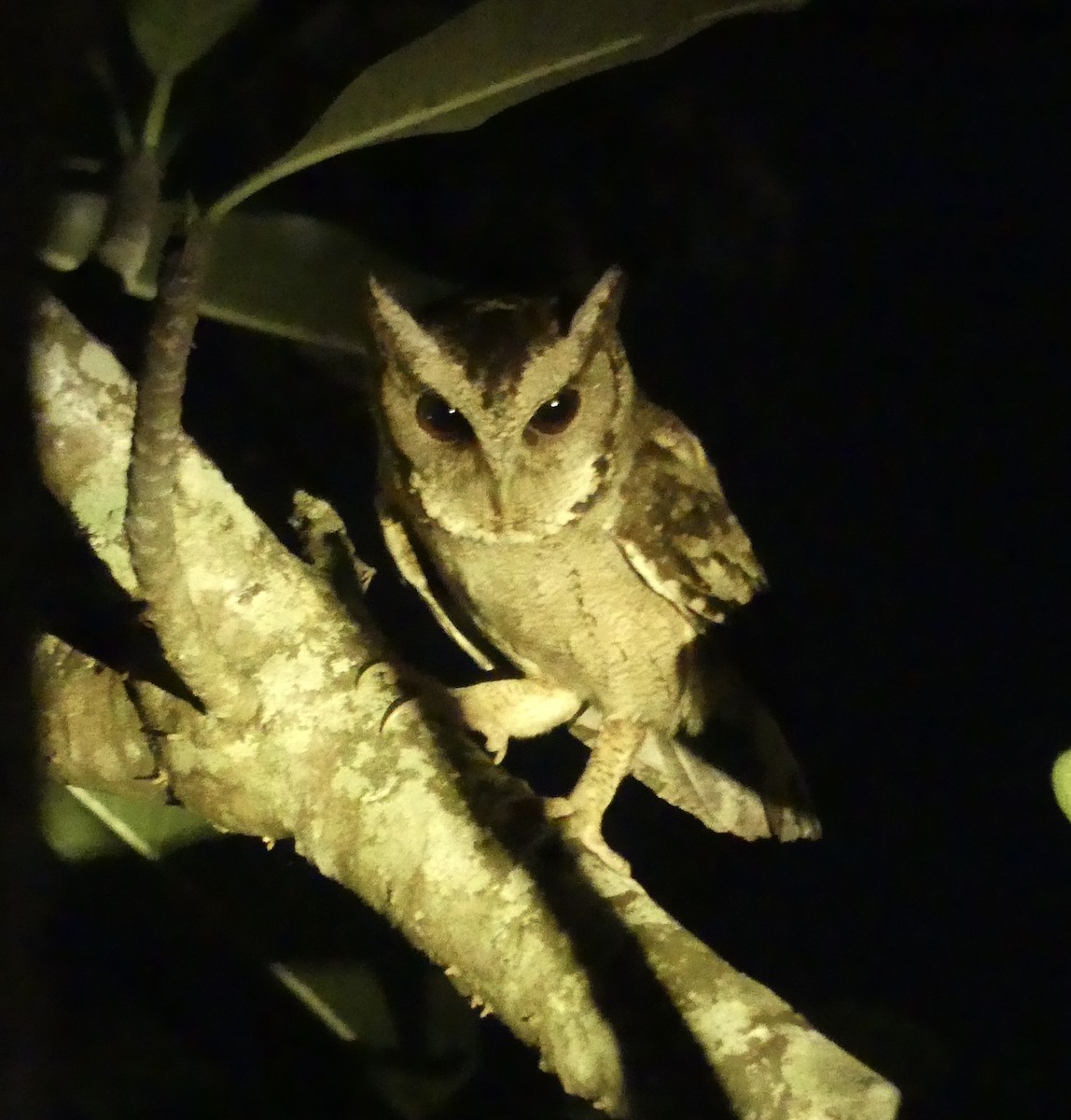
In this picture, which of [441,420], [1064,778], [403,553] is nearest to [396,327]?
[441,420]

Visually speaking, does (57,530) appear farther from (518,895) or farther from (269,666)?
(518,895)

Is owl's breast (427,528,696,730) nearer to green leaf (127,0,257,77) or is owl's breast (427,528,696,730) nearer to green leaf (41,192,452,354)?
green leaf (41,192,452,354)

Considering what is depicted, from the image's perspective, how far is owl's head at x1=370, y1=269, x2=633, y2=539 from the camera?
0.96 m

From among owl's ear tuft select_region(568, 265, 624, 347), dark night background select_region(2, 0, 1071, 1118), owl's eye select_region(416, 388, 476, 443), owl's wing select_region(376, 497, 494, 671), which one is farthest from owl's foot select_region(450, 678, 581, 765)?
owl's ear tuft select_region(568, 265, 624, 347)

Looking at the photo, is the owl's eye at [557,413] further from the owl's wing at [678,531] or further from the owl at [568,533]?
the owl's wing at [678,531]

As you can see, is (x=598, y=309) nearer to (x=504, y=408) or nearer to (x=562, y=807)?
(x=504, y=408)

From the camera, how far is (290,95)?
1.15 meters

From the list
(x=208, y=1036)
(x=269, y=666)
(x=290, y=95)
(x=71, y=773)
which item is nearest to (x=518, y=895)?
(x=269, y=666)

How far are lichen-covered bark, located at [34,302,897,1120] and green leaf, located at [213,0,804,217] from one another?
266mm

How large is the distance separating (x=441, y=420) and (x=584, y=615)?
0.81 feet

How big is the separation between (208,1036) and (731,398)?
104cm

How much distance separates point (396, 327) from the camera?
0.95 meters

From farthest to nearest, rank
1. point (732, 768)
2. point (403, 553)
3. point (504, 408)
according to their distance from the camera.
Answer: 1. point (732, 768)
2. point (403, 553)
3. point (504, 408)

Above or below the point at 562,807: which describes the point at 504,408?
above
